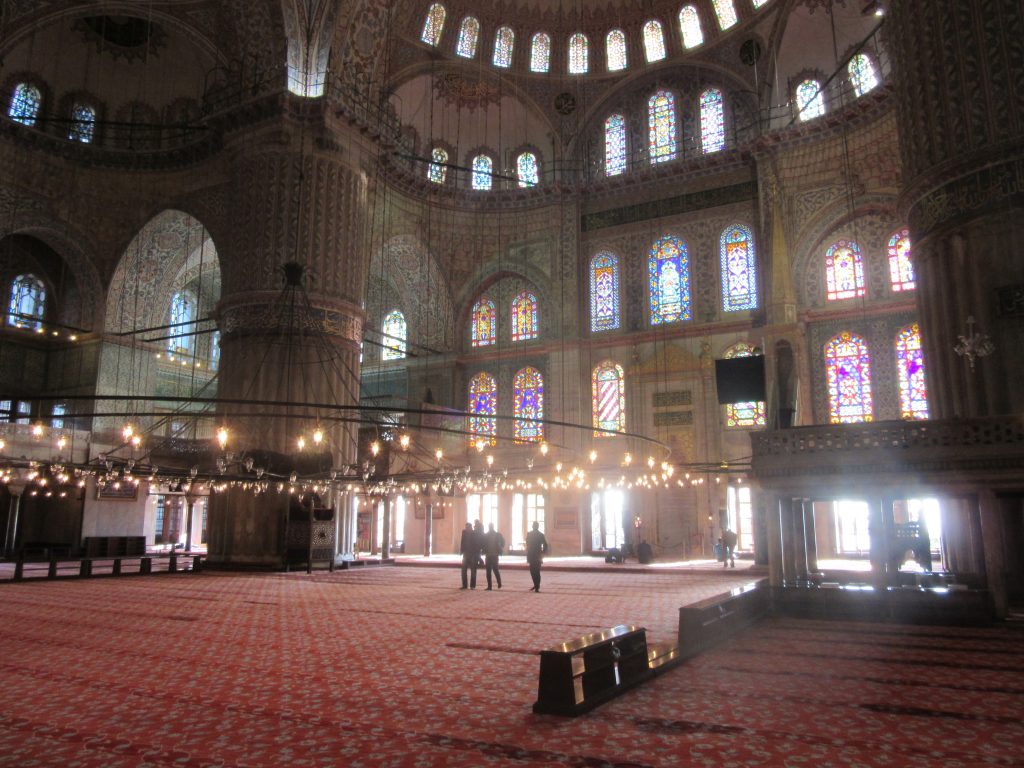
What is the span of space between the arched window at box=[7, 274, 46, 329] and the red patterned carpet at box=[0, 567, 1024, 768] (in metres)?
13.1

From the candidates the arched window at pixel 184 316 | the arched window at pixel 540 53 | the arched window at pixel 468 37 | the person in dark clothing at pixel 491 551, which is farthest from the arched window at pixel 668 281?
the arched window at pixel 184 316

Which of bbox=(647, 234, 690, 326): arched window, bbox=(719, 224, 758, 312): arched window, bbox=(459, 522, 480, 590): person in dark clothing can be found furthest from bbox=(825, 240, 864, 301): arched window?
bbox=(459, 522, 480, 590): person in dark clothing

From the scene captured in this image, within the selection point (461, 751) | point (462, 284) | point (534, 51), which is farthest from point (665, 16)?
point (461, 751)

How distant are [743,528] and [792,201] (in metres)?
7.49

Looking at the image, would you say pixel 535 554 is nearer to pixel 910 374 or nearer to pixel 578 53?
pixel 910 374

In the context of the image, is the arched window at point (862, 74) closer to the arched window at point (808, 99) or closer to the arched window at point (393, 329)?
the arched window at point (808, 99)

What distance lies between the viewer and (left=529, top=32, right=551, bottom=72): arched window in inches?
800

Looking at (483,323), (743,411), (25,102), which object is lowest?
(743,411)

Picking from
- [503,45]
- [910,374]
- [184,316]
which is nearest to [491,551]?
[910,374]

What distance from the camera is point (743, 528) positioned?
18156mm

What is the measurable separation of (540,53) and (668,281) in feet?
23.1

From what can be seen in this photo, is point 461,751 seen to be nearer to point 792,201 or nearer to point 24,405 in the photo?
point 792,201

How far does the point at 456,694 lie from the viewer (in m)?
4.52

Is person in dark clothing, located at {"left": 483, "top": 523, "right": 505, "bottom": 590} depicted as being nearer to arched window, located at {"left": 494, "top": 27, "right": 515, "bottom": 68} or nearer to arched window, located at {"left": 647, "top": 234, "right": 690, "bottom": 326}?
arched window, located at {"left": 647, "top": 234, "right": 690, "bottom": 326}
